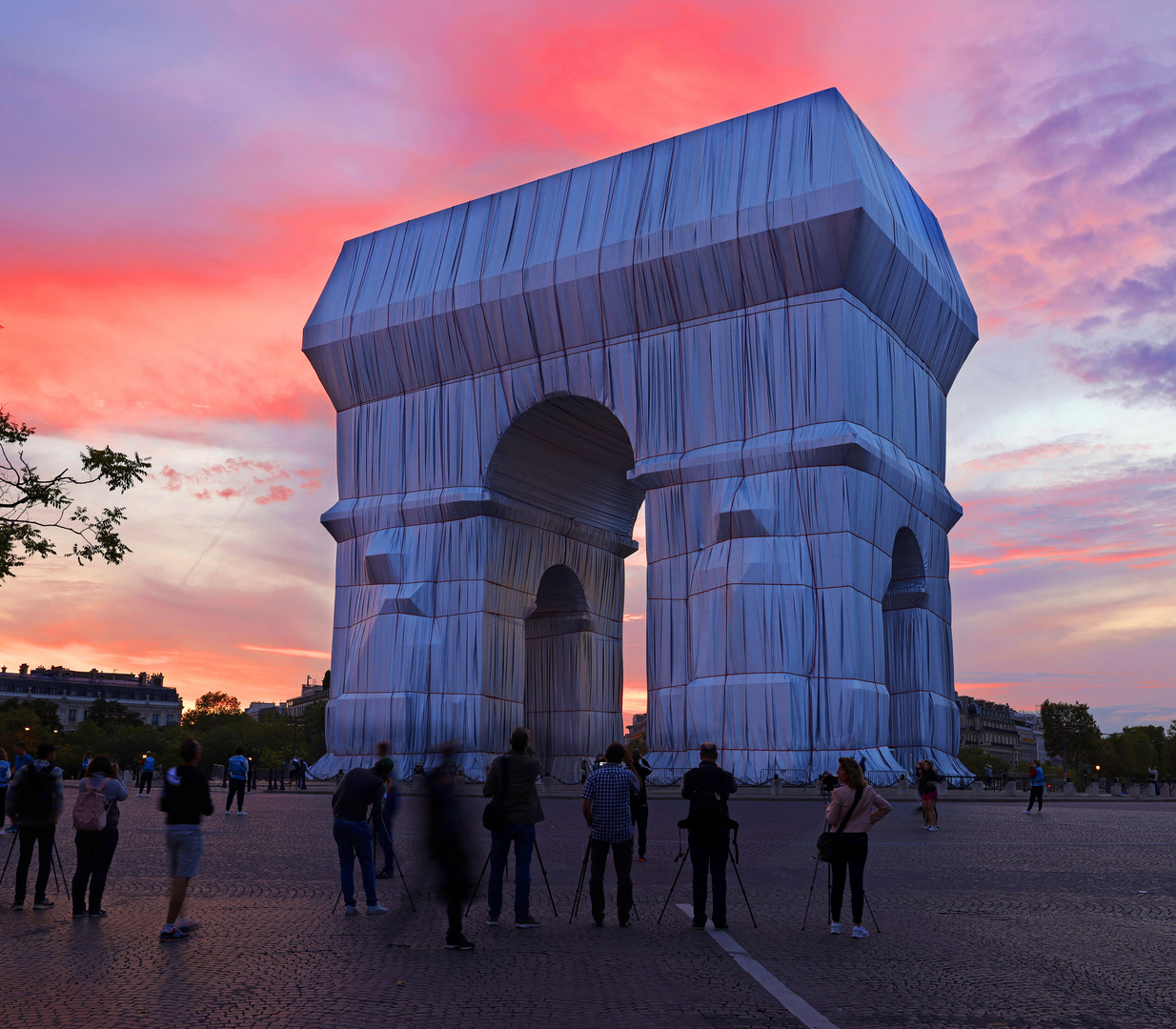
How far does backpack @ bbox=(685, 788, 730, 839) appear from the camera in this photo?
10.2 metres

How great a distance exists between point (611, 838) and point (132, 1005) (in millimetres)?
4371

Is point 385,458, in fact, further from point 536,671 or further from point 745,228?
point 745,228

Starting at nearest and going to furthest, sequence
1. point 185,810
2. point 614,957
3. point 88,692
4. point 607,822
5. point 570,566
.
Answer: point 614,957 < point 185,810 < point 607,822 < point 570,566 < point 88,692

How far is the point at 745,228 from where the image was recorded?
35688 millimetres

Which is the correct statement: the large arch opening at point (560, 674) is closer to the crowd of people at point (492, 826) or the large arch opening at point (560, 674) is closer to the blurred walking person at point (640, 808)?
the blurred walking person at point (640, 808)

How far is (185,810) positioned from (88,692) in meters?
185

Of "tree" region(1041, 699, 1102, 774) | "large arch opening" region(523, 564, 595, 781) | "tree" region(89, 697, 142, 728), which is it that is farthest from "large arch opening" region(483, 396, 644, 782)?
"tree" region(89, 697, 142, 728)

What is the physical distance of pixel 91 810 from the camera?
1105cm

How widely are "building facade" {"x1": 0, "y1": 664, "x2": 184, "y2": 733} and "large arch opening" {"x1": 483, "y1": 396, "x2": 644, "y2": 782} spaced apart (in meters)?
133

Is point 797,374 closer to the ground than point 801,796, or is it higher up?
higher up

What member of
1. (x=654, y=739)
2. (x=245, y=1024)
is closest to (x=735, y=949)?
(x=245, y=1024)

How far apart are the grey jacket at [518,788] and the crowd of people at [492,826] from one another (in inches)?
0.4

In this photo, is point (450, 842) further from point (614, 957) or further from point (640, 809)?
point (640, 809)

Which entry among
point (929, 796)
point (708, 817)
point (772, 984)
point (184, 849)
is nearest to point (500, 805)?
point (708, 817)
